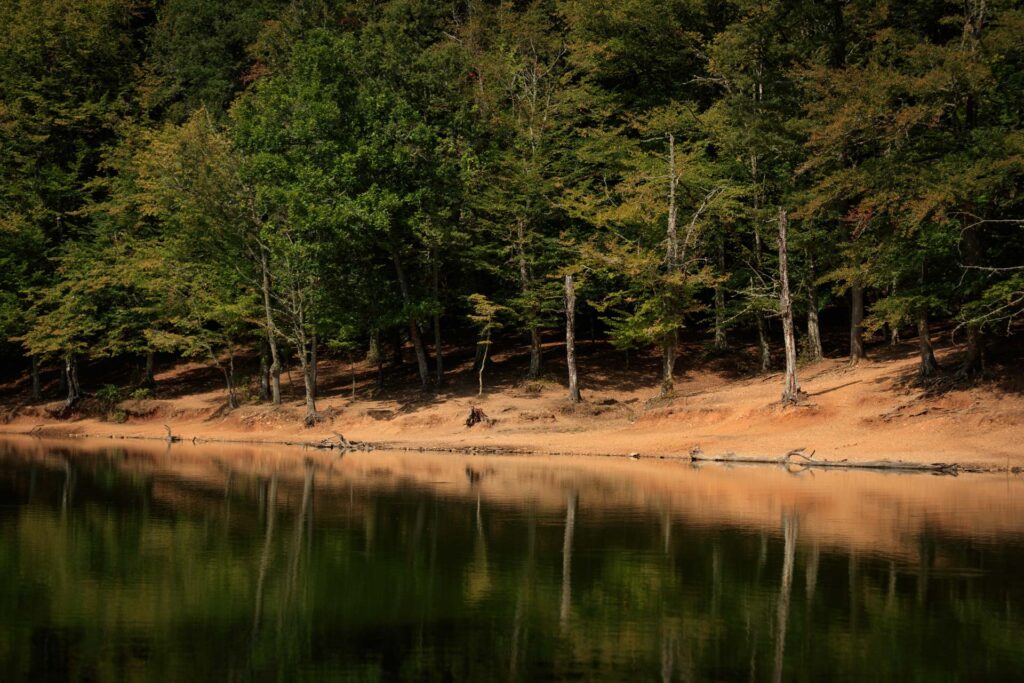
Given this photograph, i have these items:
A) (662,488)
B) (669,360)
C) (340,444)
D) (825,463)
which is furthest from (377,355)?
(662,488)

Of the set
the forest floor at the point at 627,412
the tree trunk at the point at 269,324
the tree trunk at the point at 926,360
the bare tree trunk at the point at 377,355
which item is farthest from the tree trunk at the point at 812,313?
the tree trunk at the point at 269,324

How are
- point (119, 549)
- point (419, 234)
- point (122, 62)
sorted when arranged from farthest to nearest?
1. point (122, 62)
2. point (419, 234)
3. point (119, 549)

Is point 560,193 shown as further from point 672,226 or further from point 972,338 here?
point 972,338

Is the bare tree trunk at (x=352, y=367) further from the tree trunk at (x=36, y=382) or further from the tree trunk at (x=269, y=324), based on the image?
the tree trunk at (x=36, y=382)

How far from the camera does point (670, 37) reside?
1948 inches

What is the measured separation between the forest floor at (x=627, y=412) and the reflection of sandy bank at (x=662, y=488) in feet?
7.67

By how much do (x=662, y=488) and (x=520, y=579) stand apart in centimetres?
1106

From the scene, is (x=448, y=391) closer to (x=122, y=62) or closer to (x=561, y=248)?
(x=561, y=248)

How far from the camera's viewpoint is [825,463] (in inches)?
1209

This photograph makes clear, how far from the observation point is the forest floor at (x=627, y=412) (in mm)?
31688

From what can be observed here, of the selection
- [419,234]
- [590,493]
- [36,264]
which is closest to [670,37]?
[419,234]

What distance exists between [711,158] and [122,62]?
130 feet

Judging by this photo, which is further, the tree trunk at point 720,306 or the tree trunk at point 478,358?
the tree trunk at point 478,358

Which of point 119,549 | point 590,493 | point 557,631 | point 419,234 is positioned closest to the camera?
point 557,631
